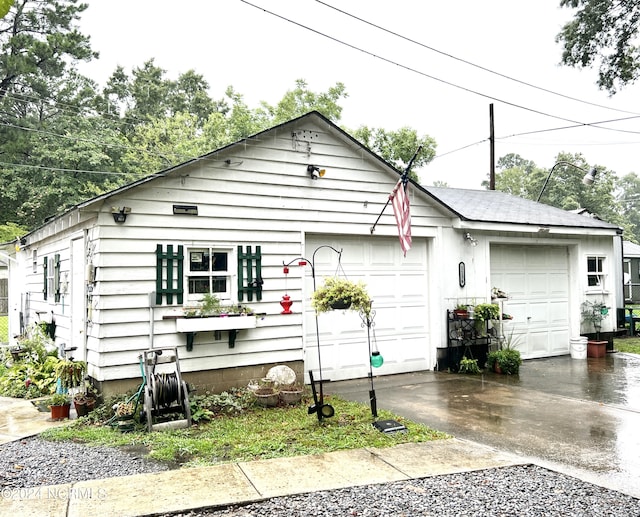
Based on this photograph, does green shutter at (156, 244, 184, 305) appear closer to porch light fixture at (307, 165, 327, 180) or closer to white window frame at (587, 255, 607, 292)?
porch light fixture at (307, 165, 327, 180)

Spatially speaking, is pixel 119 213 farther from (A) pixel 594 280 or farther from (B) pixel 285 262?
(A) pixel 594 280

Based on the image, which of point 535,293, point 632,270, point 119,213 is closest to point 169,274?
point 119,213

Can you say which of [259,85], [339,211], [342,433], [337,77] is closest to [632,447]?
[342,433]

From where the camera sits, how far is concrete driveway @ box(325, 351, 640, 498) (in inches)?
170

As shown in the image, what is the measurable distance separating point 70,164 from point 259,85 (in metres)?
12.8

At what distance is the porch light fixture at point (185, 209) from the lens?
6571 millimetres

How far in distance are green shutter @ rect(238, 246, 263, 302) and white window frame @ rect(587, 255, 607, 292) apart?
7760 mm

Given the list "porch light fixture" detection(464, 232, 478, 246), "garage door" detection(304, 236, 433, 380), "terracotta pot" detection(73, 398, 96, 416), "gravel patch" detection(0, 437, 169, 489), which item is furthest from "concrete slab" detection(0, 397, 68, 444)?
"porch light fixture" detection(464, 232, 478, 246)

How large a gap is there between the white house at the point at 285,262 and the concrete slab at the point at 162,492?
252 cm

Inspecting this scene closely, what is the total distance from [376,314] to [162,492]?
5.29m

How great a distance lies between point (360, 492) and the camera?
364cm

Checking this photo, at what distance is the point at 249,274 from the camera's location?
275 inches

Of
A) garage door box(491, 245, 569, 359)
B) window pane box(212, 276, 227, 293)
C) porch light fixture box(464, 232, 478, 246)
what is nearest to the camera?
window pane box(212, 276, 227, 293)

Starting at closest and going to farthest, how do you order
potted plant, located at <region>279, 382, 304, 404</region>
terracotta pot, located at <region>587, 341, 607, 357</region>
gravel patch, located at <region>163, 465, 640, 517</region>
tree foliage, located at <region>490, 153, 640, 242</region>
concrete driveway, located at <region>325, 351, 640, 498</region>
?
gravel patch, located at <region>163, 465, 640, 517</region> → concrete driveway, located at <region>325, 351, 640, 498</region> → potted plant, located at <region>279, 382, 304, 404</region> → terracotta pot, located at <region>587, 341, 607, 357</region> → tree foliage, located at <region>490, 153, 640, 242</region>
